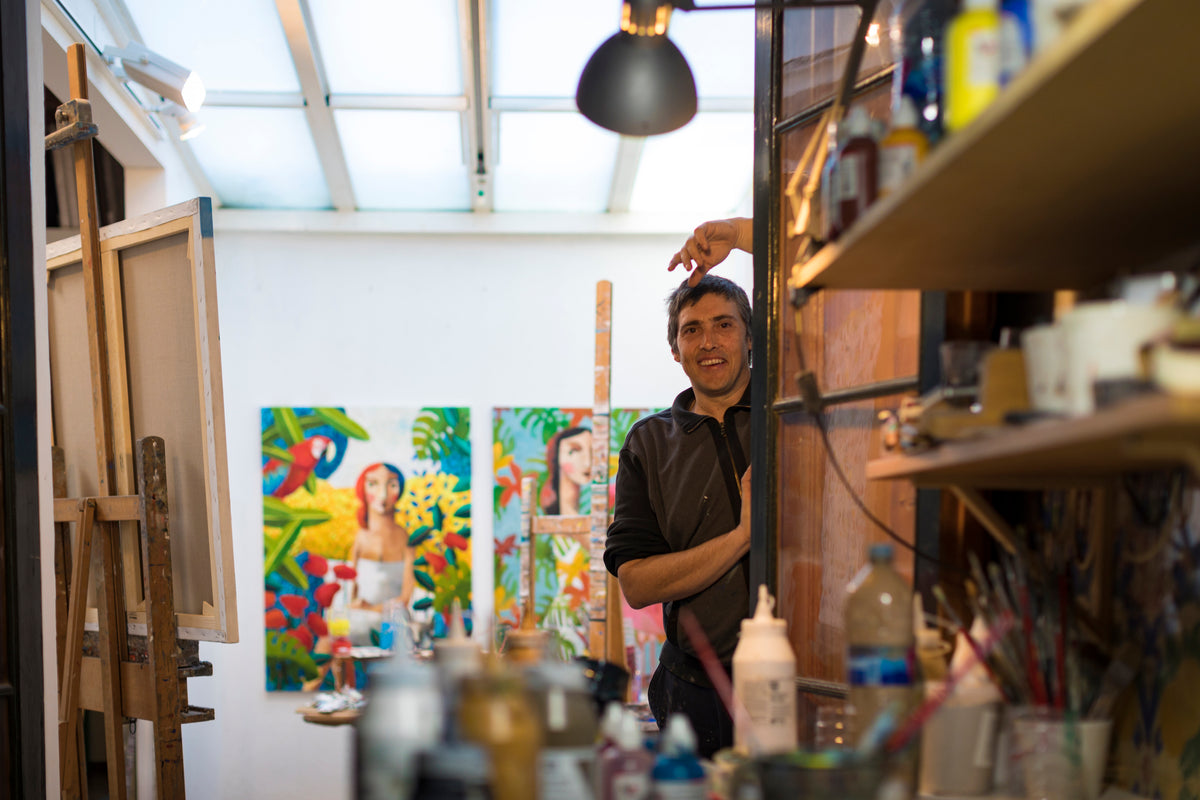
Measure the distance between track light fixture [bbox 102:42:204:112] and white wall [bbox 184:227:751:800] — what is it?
1.55 metres

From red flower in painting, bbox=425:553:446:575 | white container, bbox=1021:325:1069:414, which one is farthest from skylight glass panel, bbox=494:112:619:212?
white container, bbox=1021:325:1069:414

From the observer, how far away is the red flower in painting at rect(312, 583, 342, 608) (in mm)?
4578

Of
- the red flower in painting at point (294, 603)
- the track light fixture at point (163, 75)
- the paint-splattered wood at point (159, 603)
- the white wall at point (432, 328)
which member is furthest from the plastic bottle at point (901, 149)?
the red flower in painting at point (294, 603)

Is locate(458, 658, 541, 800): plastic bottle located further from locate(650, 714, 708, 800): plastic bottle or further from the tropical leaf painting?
the tropical leaf painting

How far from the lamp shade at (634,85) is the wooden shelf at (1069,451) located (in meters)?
0.85

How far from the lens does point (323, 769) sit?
14.7 feet

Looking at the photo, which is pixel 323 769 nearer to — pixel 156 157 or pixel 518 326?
pixel 518 326

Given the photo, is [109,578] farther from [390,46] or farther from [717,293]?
[390,46]

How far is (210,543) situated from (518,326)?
227 centimetres

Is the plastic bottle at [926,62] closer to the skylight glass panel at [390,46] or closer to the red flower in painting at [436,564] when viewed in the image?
the skylight glass panel at [390,46]

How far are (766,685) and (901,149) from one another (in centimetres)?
69

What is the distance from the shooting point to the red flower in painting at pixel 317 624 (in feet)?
14.9

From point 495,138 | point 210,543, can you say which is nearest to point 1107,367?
point 210,543

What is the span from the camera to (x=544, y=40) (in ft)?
12.9
